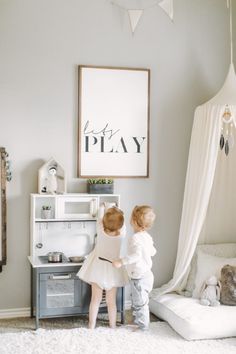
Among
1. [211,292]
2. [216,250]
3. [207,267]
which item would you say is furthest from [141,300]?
[216,250]

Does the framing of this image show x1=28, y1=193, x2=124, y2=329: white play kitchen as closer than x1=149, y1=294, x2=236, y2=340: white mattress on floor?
No

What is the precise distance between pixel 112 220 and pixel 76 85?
1.27 meters

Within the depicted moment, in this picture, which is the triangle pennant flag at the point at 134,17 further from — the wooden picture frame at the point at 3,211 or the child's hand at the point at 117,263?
the child's hand at the point at 117,263

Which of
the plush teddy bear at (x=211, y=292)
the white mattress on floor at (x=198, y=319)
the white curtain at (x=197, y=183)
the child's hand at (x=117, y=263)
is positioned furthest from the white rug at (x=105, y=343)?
the white curtain at (x=197, y=183)

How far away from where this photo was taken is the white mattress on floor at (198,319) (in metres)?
3.58

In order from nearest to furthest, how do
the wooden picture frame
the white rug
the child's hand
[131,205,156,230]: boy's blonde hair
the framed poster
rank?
the white rug
the child's hand
[131,205,156,230]: boy's blonde hair
the wooden picture frame
the framed poster

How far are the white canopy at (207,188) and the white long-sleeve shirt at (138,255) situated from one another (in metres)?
0.56

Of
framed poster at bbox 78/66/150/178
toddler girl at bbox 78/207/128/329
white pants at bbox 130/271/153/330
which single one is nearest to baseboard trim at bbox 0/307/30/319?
toddler girl at bbox 78/207/128/329

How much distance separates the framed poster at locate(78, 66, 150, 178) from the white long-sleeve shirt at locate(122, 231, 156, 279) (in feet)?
2.68

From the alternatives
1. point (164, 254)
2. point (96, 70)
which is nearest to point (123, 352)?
point (164, 254)

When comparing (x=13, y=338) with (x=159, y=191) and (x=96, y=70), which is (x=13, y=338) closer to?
(x=159, y=191)

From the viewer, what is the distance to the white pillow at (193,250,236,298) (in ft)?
13.6

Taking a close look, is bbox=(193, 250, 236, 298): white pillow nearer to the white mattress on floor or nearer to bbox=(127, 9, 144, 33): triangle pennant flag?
the white mattress on floor

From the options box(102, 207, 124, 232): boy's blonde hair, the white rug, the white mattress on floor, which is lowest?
the white rug
